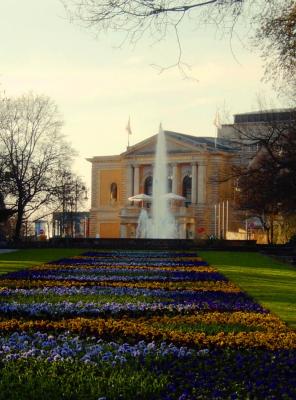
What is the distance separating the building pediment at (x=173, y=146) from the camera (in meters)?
83.6

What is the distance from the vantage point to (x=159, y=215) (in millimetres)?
65938

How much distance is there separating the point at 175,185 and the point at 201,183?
3.83 m

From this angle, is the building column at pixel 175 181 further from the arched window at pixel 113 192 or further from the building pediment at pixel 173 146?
the arched window at pixel 113 192

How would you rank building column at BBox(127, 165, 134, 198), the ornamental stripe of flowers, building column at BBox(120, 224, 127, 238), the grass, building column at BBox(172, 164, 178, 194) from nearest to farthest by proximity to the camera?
the grass < the ornamental stripe of flowers < building column at BBox(120, 224, 127, 238) < building column at BBox(172, 164, 178, 194) < building column at BBox(127, 165, 134, 198)

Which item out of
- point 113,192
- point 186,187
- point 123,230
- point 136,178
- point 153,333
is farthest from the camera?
point 113,192

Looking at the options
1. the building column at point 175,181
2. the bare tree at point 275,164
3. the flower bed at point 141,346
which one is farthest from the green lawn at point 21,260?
the building column at point 175,181

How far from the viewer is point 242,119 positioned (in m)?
83.9

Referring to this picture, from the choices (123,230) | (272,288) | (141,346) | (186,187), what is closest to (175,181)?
(186,187)

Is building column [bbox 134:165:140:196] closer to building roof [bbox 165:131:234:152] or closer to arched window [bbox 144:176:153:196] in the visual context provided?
arched window [bbox 144:176:153:196]

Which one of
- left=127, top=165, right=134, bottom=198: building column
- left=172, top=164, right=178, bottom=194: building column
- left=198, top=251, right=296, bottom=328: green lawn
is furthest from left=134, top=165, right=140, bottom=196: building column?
left=198, top=251, right=296, bottom=328: green lawn

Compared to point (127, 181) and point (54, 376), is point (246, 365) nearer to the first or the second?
point (54, 376)

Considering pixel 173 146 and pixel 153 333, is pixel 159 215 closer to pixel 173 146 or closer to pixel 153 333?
pixel 173 146

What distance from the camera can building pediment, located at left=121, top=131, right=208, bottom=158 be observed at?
83625mm

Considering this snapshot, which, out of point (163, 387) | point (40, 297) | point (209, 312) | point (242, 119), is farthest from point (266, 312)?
point (242, 119)
